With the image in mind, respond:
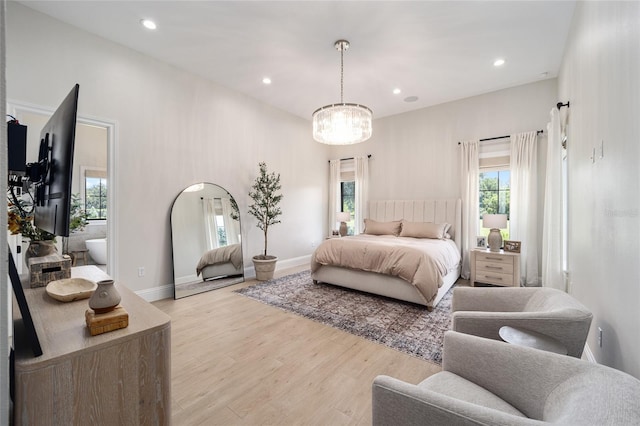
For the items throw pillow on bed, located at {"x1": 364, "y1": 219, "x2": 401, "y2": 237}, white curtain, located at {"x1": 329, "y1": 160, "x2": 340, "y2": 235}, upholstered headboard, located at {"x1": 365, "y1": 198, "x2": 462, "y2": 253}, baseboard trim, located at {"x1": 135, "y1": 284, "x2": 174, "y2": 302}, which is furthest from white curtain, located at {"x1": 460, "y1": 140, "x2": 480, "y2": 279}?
baseboard trim, located at {"x1": 135, "y1": 284, "x2": 174, "y2": 302}

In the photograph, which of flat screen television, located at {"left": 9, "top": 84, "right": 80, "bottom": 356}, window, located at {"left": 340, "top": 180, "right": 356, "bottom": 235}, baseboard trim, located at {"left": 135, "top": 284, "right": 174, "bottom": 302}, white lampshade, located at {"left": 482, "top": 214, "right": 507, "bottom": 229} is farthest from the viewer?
window, located at {"left": 340, "top": 180, "right": 356, "bottom": 235}

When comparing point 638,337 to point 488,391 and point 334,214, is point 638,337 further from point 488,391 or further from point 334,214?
point 334,214

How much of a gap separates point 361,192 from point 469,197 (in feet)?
6.92

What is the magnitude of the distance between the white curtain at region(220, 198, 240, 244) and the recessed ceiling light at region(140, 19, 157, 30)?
229 cm

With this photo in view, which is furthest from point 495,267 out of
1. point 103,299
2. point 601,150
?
point 103,299

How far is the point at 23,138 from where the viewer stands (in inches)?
45.5

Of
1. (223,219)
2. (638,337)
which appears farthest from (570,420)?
(223,219)

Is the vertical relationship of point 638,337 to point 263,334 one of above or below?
above

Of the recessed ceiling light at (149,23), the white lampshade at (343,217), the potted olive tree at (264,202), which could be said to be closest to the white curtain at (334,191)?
the white lampshade at (343,217)

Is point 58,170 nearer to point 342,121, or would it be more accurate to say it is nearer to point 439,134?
point 342,121

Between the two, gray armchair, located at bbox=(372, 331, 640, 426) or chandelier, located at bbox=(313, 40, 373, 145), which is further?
chandelier, located at bbox=(313, 40, 373, 145)

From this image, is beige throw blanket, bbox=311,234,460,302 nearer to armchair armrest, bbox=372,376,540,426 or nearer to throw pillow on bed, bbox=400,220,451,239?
throw pillow on bed, bbox=400,220,451,239

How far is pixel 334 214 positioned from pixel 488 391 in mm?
5179

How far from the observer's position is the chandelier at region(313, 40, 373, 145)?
10.4ft
